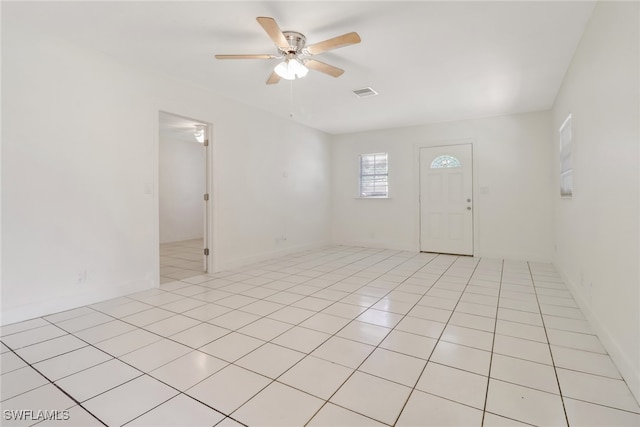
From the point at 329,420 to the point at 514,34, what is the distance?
3303mm

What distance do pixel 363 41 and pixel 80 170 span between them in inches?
116

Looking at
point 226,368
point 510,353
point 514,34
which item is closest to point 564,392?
point 510,353

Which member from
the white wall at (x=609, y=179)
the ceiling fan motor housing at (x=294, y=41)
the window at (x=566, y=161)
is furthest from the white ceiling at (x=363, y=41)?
the window at (x=566, y=161)

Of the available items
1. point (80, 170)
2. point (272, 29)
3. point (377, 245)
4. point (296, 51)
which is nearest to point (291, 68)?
point (296, 51)

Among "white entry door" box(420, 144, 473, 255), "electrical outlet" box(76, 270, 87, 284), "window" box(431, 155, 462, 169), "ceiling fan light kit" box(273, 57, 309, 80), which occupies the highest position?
"ceiling fan light kit" box(273, 57, 309, 80)

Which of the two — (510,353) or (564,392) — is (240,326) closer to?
(510,353)

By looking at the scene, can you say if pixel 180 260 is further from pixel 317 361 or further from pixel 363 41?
pixel 363 41

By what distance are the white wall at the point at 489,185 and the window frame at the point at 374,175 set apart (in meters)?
0.09

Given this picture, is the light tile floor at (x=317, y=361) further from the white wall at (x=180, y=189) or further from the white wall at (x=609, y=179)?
the white wall at (x=180, y=189)

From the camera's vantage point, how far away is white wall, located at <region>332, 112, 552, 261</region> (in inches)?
192

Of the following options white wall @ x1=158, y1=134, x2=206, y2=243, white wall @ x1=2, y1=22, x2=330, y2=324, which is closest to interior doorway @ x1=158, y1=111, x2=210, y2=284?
white wall @ x1=158, y1=134, x2=206, y2=243

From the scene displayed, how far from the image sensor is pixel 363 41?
A: 9.21ft

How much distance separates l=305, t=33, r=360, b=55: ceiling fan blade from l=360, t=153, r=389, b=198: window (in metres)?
4.00

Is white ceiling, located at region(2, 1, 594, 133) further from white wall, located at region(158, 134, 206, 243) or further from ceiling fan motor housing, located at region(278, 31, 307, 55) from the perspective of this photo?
white wall, located at region(158, 134, 206, 243)
